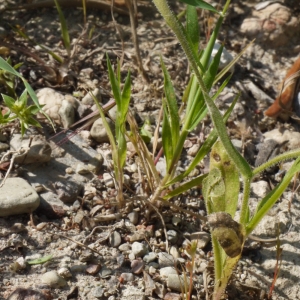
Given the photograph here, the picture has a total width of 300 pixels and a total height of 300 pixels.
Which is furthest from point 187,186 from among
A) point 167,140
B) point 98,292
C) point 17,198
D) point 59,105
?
point 59,105

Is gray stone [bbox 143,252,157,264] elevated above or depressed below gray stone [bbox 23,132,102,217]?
below

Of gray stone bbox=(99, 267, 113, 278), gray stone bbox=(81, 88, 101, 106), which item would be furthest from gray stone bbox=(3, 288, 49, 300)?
gray stone bbox=(81, 88, 101, 106)

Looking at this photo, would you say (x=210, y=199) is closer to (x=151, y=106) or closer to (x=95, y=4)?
(x=151, y=106)

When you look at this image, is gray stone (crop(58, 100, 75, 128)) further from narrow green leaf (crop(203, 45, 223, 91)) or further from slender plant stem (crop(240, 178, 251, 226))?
slender plant stem (crop(240, 178, 251, 226))

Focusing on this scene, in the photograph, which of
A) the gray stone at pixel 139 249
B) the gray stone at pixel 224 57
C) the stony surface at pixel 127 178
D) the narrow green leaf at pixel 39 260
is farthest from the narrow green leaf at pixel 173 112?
the gray stone at pixel 224 57

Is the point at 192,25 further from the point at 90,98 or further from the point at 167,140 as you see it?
the point at 90,98

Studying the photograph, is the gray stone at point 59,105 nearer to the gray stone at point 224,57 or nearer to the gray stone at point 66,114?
the gray stone at point 66,114
